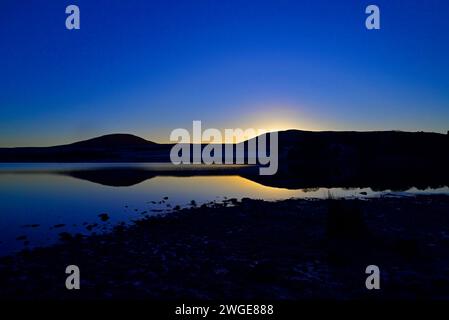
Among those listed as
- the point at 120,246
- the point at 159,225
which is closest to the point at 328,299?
the point at 120,246

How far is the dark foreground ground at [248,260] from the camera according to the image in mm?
8672

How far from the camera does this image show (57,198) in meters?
27.7

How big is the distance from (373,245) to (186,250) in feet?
22.3

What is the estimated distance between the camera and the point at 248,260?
11.0 meters

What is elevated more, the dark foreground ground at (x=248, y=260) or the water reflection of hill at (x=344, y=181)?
the water reflection of hill at (x=344, y=181)

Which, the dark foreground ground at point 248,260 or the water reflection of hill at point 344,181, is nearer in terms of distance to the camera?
→ the dark foreground ground at point 248,260

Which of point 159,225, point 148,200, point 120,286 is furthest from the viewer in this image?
point 148,200

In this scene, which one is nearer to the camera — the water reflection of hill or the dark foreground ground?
the dark foreground ground

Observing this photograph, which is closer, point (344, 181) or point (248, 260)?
point (248, 260)

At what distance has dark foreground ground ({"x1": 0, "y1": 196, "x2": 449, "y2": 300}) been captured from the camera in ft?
28.5

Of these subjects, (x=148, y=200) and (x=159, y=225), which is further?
(x=148, y=200)

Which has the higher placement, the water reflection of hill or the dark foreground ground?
the water reflection of hill

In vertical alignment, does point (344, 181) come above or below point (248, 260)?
above

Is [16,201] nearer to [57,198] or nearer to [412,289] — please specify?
[57,198]
